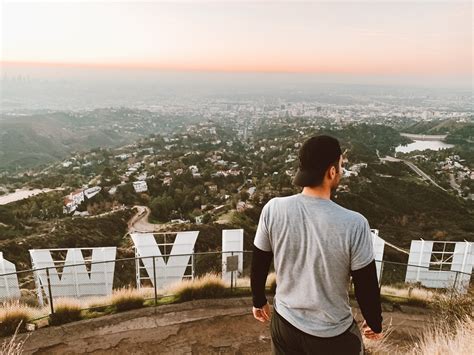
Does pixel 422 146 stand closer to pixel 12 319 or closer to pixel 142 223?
pixel 142 223

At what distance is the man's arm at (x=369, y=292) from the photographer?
158 cm

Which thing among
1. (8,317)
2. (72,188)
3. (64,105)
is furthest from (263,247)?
(64,105)

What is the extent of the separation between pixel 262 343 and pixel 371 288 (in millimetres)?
2896

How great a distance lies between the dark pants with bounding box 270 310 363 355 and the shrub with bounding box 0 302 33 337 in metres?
3.65

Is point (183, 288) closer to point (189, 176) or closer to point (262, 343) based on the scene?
point (262, 343)

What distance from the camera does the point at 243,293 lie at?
5.22 m

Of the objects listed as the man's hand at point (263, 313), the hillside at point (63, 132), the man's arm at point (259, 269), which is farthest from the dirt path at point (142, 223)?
the hillside at point (63, 132)

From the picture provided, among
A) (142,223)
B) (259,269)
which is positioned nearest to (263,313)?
(259,269)

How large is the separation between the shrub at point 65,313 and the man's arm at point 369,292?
3.91 m

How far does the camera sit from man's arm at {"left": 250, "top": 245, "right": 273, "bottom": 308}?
72.6 inches

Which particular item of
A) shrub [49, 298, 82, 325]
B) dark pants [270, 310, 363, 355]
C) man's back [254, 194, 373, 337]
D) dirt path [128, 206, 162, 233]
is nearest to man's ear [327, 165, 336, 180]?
man's back [254, 194, 373, 337]

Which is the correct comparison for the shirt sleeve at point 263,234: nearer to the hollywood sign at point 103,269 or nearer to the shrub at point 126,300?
the shrub at point 126,300

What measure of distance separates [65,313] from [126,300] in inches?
27.9

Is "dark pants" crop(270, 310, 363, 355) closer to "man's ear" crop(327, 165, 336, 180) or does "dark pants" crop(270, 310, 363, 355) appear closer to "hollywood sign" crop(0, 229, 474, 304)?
"man's ear" crop(327, 165, 336, 180)
